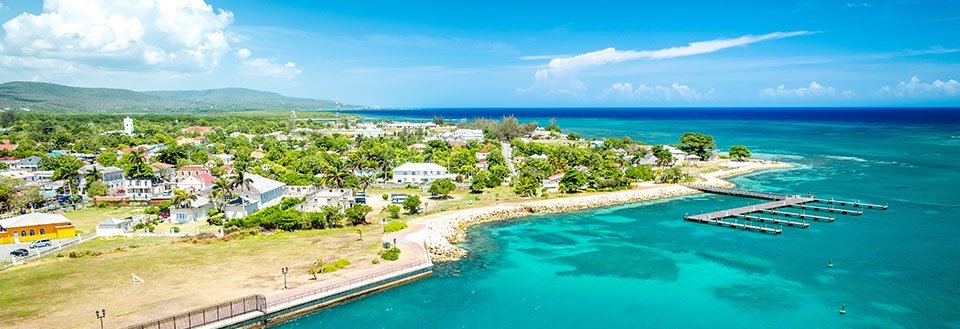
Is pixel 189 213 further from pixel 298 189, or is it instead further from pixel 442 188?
pixel 442 188

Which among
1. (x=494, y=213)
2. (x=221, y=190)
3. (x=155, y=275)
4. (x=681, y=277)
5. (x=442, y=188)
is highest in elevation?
(x=221, y=190)

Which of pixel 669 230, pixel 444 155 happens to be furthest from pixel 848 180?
pixel 444 155

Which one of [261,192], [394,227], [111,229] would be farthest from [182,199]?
[394,227]

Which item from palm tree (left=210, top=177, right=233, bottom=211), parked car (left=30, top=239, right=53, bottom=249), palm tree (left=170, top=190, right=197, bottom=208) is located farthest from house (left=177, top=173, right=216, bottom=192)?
parked car (left=30, top=239, right=53, bottom=249)

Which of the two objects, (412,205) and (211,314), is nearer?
(211,314)

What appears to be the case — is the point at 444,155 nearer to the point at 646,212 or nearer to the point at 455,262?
the point at 646,212

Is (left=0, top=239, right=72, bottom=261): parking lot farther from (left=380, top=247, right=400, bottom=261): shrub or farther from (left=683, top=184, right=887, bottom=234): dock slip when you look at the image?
(left=683, top=184, right=887, bottom=234): dock slip
